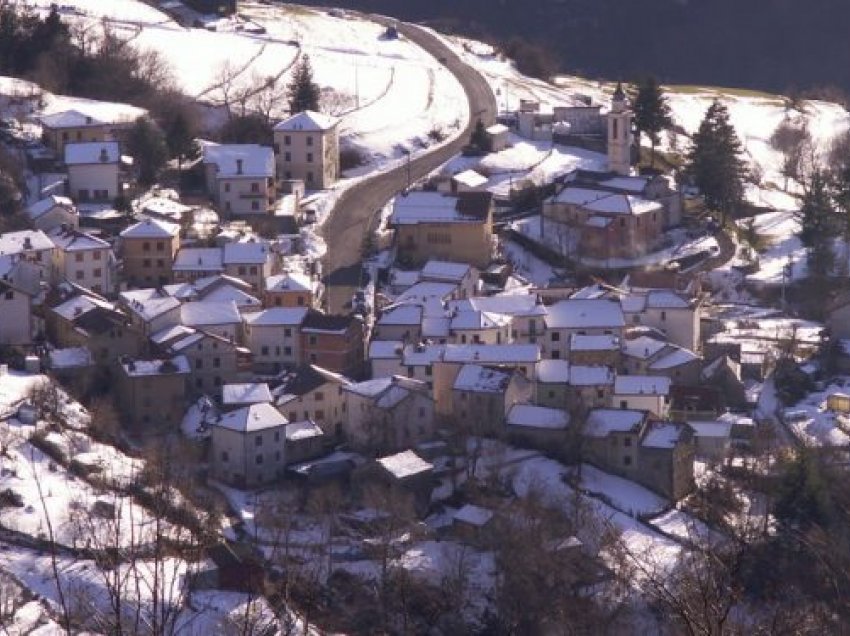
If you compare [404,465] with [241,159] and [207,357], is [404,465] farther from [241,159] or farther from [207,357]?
[241,159]

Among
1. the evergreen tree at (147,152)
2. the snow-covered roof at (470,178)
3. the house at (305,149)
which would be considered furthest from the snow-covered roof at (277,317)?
the snow-covered roof at (470,178)

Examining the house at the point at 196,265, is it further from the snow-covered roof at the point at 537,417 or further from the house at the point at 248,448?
the snow-covered roof at the point at 537,417

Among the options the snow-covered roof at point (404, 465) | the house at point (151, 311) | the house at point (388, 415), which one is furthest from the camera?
the house at point (151, 311)

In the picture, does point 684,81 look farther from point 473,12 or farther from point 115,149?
point 115,149

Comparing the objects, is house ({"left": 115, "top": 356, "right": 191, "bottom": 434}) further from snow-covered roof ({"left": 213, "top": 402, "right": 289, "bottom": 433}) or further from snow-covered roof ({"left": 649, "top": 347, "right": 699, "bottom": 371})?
snow-covered roof ({"left": 649, "top": 347, "right": 699, "bottom": 371})

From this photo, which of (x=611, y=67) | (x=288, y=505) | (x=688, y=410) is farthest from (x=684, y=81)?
(x=288, y=505)

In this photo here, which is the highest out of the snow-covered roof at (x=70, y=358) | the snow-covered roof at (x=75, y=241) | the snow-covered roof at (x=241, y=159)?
the snow-covered roof at (x=241, y=159)

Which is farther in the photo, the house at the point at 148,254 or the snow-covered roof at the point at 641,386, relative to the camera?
the house at the point at 148,254
